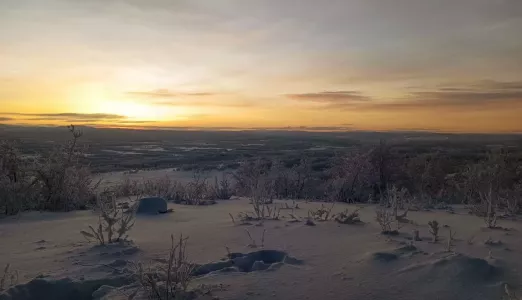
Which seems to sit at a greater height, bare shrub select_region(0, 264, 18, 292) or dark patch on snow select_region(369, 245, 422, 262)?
dark patch on snow select_region(369, 245, 422, 262)

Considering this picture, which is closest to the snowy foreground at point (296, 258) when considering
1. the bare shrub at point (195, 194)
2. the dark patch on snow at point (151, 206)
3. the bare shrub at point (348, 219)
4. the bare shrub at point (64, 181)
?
the bare shrub at point (348, 219)

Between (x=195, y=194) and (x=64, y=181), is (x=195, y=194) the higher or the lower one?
the lower one

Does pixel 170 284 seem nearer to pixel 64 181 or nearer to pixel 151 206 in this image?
pixel 151 206

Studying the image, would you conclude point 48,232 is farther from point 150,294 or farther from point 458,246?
point 458,246

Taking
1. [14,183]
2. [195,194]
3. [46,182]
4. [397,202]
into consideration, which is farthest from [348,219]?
[14,183]

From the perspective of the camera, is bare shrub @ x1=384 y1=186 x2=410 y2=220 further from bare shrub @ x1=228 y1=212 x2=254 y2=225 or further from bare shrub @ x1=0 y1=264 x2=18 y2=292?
bare shrub @ x1=0 y1=264 x2=18 y2=292

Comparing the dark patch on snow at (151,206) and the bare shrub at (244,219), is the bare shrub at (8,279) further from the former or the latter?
the dark patch on snow at (151,206)

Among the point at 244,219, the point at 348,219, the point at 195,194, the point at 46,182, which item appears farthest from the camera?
the point at 195,194

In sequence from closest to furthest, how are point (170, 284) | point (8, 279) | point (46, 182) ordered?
point (170, 284) → point (8, 279) → point (46, 182)

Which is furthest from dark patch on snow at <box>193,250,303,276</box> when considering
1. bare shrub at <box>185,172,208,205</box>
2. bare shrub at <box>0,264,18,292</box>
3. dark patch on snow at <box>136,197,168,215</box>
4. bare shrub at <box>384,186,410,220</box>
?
bare shrub at <box>185,172,208,205</box>
